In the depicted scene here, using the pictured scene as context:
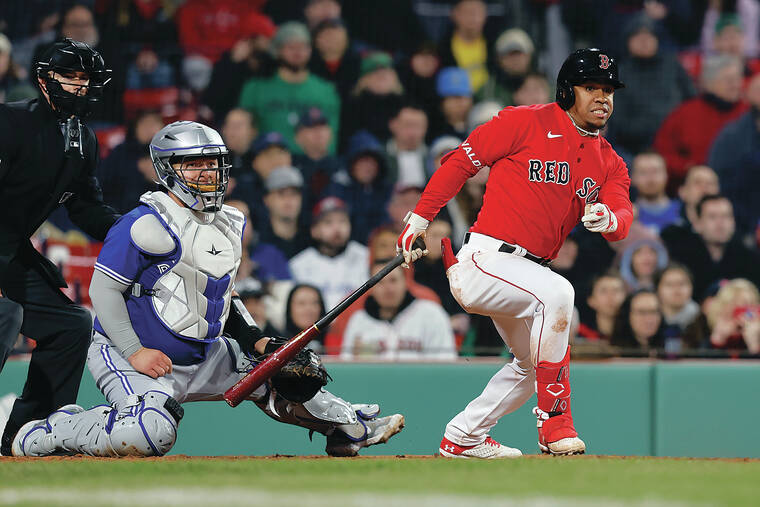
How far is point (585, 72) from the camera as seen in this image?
489 cm

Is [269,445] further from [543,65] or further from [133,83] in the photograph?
[543,65]

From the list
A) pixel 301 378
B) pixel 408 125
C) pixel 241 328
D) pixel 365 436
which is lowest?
pixel 365 436

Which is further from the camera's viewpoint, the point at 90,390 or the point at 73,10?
the point at 73,10

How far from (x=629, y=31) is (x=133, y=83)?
3.75 m

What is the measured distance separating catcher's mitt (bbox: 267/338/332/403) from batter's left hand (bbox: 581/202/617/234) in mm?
1227

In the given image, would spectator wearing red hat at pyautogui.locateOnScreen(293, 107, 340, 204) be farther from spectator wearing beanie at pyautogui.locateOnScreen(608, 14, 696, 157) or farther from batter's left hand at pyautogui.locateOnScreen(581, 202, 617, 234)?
batter's left hand at pyautogui.locateOnScreen(581, 202, 617, 234)

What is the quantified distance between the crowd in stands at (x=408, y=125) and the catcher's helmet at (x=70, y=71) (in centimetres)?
231

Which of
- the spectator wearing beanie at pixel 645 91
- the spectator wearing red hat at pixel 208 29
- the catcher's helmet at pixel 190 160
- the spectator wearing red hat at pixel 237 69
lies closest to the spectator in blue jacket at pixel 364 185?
the spectator wearing red hat at pixel 237 69

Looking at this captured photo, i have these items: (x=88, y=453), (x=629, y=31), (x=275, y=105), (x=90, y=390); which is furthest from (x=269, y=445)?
(x=629, y=31)

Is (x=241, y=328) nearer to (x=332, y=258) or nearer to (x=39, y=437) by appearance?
(x=39, y=437)

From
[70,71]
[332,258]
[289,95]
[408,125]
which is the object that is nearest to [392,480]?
[70,71]

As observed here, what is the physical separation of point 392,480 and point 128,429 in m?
1.17

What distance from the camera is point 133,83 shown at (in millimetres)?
8469

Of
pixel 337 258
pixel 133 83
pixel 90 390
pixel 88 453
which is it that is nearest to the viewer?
pixel 88 453
